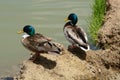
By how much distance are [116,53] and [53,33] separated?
3.28 m

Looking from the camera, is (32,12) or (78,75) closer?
(78,75)

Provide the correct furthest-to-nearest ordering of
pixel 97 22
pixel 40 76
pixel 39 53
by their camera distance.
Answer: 1. pixel 97 22
2. pixel 39 53
3. pixel 40 76

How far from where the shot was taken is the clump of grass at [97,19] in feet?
31.4

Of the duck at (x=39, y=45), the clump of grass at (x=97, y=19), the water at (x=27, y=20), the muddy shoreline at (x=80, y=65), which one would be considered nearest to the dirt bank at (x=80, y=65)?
the muddy shoreline at (x=80, y=65)

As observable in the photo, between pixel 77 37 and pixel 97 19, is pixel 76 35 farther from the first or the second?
pixel 97 19

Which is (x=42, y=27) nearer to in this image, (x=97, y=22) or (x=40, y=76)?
(x=97, y=22)

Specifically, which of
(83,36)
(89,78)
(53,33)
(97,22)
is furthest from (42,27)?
(89,78)

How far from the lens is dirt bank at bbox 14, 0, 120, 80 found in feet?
23.4

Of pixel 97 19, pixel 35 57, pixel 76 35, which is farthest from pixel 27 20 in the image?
pixel 35 57

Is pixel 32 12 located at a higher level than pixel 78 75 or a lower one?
lower

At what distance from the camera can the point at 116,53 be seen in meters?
7.86

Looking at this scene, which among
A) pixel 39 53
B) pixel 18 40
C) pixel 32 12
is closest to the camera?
pixel 39 53

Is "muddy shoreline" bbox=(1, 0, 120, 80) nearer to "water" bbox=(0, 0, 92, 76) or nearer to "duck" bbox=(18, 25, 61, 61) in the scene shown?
"duck" bbox=(18, 25, 61, 61)

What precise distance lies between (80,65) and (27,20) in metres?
4.38
